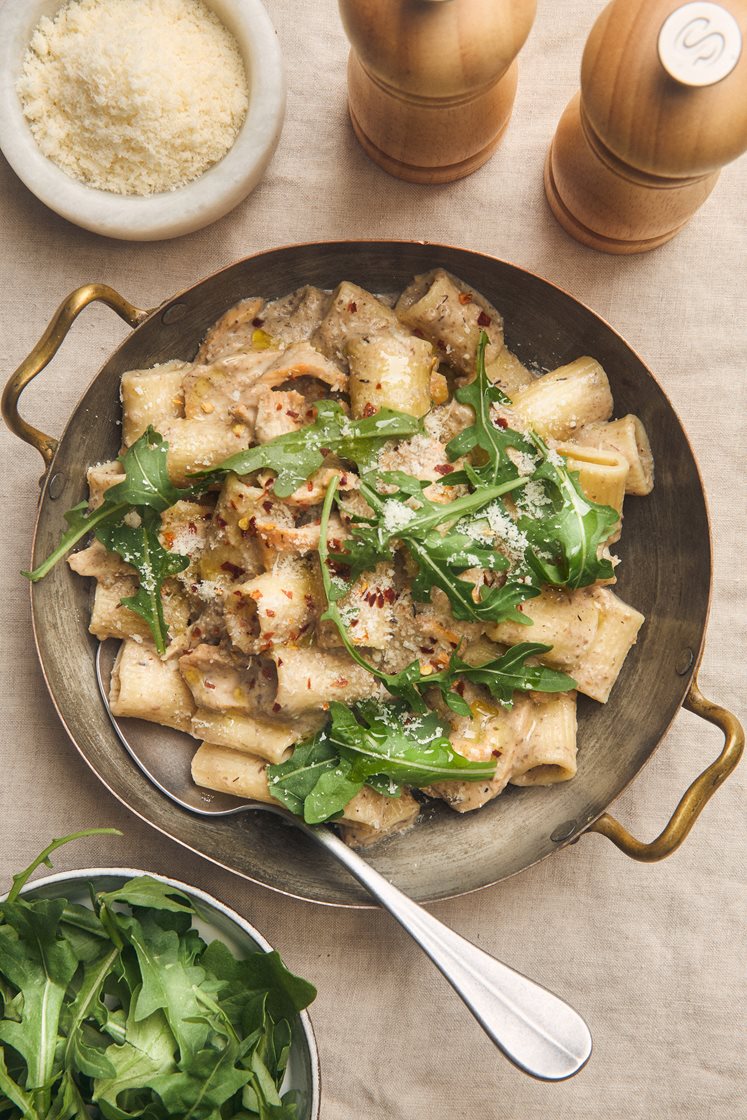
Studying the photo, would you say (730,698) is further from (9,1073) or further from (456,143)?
(9,1073)

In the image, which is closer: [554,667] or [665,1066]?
[554,667]

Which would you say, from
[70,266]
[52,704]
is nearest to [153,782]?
[52,704]

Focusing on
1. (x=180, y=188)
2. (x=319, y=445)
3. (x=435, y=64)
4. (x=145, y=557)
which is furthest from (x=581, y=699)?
(x=180, y=188)

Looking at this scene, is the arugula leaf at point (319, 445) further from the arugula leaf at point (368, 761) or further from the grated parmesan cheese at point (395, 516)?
the arugula leaf at point (368, 761)

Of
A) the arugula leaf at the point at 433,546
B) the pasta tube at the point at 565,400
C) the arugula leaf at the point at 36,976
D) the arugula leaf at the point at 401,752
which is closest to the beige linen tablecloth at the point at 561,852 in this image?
the pasta tube at the point at 565,400

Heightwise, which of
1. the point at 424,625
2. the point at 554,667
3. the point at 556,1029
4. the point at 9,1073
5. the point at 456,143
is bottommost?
the point at 9,1073

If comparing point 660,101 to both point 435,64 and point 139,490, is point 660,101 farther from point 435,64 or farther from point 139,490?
point 139,490

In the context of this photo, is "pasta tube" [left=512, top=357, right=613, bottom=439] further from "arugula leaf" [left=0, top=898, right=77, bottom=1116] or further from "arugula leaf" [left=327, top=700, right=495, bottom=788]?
"arugula leaf" [left=0, top=898, right=77, bottom=1116]
